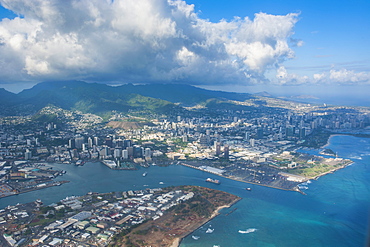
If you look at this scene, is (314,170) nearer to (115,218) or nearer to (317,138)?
(115,218)

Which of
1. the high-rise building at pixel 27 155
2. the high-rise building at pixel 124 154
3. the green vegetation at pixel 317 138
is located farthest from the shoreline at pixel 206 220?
the green vegetation at pixel 317 138

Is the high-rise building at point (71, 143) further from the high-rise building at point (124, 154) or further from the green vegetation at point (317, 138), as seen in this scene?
the green vegetation at point (317, 138)

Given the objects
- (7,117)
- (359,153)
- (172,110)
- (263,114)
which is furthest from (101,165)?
(263,114)

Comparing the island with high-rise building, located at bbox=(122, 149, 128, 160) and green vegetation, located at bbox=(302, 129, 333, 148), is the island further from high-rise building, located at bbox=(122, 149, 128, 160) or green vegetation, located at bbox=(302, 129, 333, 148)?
green vegetation, located at bbox=(302, 129, 333, 148)

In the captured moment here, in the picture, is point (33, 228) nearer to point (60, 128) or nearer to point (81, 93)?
point (60, 128)

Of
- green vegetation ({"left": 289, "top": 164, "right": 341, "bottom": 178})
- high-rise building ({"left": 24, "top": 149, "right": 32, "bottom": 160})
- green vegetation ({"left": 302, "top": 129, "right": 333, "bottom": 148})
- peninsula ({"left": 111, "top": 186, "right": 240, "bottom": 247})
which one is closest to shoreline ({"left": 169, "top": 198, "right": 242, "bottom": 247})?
peninsula ({"left": 111, "top": 186, "right": 240, "bottom": 247})

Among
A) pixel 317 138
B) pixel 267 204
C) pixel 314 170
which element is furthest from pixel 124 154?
pixel 317 138
